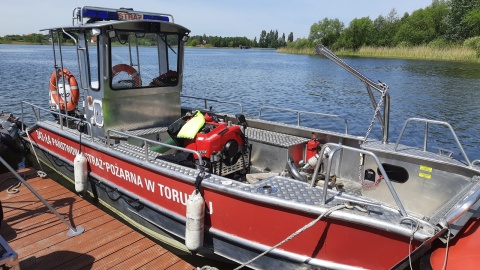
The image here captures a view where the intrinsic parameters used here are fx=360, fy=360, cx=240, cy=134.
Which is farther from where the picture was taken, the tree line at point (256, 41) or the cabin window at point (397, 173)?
the tree line at point (256, 41)

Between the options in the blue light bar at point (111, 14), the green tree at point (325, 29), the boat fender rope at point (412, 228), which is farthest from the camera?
the green tree at point (325, 29)

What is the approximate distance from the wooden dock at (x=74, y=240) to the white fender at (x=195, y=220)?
0.94ft

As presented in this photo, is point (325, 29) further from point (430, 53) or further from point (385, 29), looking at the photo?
point (430, 53)

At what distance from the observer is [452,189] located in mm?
4277

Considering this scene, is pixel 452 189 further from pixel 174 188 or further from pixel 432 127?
pixel 432 127

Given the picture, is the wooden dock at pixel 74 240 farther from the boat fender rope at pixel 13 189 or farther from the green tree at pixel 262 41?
the green tree at pixel 262 41

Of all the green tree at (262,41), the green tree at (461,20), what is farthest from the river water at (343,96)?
the green tree at (262,41)

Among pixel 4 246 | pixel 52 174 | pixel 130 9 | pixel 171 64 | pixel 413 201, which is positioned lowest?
pixel 52 174

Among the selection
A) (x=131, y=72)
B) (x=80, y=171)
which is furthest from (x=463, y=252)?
(x=80, y=171)

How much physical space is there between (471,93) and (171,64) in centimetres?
1792

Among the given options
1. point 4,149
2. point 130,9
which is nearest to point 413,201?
point 130,9

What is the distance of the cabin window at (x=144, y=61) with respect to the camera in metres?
5.74

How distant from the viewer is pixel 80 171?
5875 mm

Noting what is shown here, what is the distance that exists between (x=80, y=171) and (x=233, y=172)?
2521mm
